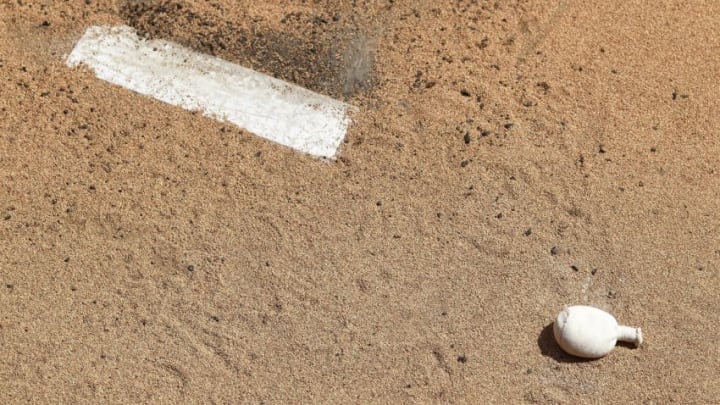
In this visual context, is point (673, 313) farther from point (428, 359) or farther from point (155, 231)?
point (155, 231)

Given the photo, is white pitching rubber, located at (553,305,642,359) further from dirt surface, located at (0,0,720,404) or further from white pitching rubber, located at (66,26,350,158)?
white pitching rubber, located at (66,26,350,158)

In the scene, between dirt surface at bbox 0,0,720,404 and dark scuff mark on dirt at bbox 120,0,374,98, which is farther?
dark scuff mark on dirt at bbox 120,0,374,98

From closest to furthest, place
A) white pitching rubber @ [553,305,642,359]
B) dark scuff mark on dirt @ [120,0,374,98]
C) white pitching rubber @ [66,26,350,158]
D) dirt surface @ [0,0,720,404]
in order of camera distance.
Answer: white pitching rubber @ [553,305,642,359] → dirt surface @ [0,0,720,404] → white pitching rubber @ [66,26,350,158] → dark scuff mark on dirt @ [120,0,374,98]

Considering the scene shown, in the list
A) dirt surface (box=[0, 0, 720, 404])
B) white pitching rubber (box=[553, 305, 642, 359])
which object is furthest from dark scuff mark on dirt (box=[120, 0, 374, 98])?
white pitching rubber (box=[553, 305, 642, 359])

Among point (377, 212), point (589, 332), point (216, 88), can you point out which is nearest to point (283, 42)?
point (216, 88)

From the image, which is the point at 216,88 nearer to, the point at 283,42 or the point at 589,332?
the point at 283,42

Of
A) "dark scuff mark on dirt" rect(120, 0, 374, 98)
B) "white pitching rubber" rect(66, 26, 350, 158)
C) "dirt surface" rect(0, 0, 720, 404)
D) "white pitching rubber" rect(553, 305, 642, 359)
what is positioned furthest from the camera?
"dark scuff mark on dirt" rect(120, 0, 374, 98)

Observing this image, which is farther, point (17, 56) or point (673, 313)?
point (17, 56)

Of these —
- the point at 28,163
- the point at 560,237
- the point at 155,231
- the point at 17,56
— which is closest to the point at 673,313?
the point at 560,237
